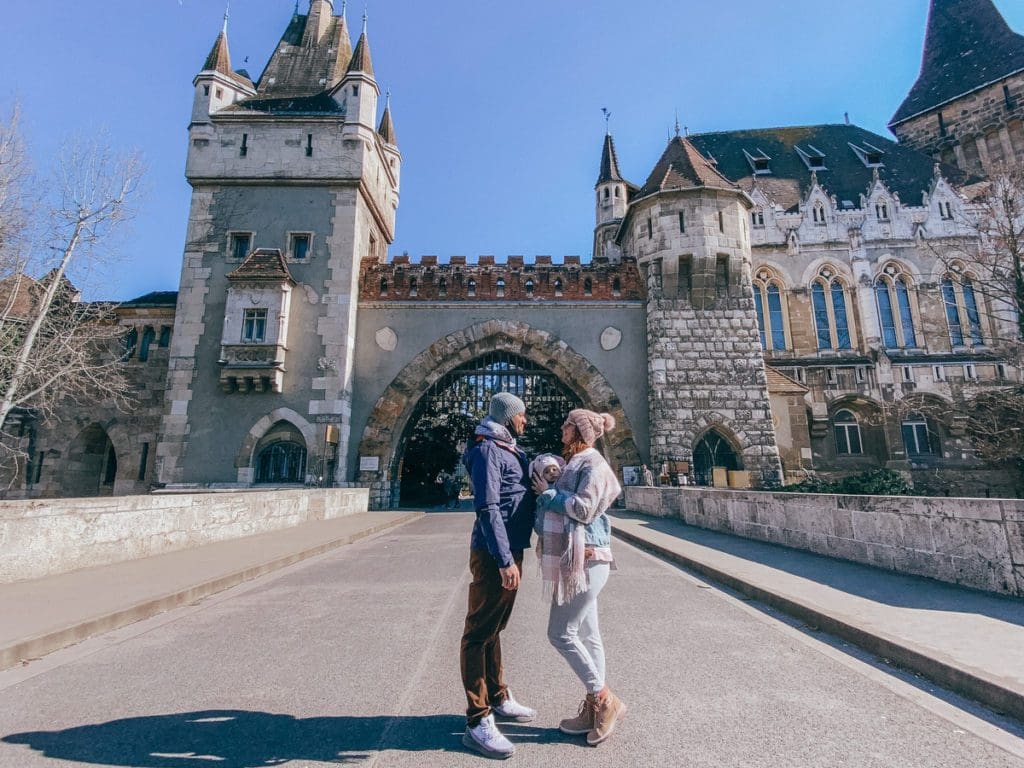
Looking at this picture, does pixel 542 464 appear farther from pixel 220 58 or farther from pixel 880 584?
pixel 220 58

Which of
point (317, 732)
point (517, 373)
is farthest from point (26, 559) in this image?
point (517, 373)

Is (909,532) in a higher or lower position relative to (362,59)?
lower

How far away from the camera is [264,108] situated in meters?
21.4

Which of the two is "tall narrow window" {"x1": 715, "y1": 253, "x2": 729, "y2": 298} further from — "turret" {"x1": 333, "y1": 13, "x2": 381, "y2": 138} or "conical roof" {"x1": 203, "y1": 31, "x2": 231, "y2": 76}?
"conical roof" {"x1": 203, "y1": 31, "x2": 231, "y2": 76}

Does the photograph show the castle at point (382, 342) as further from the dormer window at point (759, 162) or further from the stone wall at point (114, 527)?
the dormer window at point (759, 162)

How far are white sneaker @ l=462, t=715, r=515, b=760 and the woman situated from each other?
34 cm

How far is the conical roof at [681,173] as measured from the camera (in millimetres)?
20641

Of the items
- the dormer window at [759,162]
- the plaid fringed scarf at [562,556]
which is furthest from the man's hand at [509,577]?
the dormer window at [759,162]

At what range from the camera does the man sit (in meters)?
2.64

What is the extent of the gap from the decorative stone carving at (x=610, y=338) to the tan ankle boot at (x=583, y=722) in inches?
722

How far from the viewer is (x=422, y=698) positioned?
10.5 feet

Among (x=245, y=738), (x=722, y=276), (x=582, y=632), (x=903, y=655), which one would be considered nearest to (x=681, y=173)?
(x=722, y=276)

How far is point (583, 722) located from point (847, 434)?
87.6ft

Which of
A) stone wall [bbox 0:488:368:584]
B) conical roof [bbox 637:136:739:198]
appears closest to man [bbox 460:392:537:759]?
stone wall [bbox 0:488:368:584]
